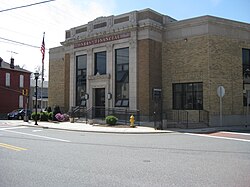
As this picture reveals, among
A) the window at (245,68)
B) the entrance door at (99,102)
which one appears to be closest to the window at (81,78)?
the entrance door at (99,102)

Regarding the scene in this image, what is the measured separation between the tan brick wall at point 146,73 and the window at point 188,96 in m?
2.14

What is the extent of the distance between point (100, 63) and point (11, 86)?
86.6 feet

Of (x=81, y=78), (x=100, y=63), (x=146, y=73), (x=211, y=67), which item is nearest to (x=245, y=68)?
(x=211, y=67)

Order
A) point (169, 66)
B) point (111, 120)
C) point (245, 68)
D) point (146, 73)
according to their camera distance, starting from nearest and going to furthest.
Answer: point (111, 120) < point (146, 73) < point (245, 68) < point (169, 66)

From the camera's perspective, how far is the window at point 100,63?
29.4 m

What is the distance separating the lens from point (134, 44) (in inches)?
1047

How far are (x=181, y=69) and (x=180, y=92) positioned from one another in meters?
2.08

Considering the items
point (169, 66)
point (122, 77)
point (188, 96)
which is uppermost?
point (169, 66)

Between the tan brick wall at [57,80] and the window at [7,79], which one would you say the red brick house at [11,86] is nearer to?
the window at [7,79]

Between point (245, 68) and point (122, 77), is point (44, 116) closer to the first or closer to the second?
point (122, 77)

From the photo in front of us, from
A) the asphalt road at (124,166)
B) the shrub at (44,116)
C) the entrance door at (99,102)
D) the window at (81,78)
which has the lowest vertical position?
the asphalt road at (124,166)

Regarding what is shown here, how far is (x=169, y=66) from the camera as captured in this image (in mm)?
26844

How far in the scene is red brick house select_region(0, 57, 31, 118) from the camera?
159 ft

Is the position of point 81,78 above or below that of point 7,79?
below
